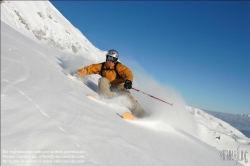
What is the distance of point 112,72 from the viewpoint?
8.05 meters

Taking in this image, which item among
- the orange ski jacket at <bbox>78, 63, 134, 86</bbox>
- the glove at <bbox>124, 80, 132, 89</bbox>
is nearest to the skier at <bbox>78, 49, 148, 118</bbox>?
the orange ski jacket at <bbox>78, 63, 134, 86</bbox>

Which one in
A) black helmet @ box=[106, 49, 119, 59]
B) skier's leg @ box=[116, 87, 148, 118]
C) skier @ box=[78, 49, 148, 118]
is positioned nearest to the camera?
skier's leg @ box=[116, 87, 148, 118]

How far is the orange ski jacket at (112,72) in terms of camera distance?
7.87m

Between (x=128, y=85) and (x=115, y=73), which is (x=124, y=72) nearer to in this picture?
(x=115, y=73)

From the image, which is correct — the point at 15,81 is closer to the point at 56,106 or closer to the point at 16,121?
the point at 56,106

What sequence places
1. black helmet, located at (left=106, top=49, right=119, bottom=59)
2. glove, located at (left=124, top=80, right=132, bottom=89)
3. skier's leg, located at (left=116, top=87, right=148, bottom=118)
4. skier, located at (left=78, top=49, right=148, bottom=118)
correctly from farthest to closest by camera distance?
black helmet, located at (left=106, top=49, right=119, bottom=59) → skier, located at (left=78, top=49, right=148, bottom=118) → skier's leg, located at (left=116, top=87, right=148, bottom=118) → glove, located at (left=124, top=80, right=132, bottom=89)

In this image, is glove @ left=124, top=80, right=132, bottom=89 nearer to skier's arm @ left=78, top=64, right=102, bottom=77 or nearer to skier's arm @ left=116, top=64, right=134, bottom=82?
skier's arm @ left=116, top=64, right=134, bottom=82

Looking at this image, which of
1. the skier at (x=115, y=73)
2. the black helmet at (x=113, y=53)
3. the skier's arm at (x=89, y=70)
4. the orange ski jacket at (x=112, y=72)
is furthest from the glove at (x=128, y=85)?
the skier's arm at (x=89, y=70)

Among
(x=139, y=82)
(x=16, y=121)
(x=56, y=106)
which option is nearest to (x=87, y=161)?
(x=16, y=121)

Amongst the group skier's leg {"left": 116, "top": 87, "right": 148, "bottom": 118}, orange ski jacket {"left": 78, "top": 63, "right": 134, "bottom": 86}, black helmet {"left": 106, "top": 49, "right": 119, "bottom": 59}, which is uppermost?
black helmet {"left": 106, "top": 49, "right": 119, "bottom": 59}

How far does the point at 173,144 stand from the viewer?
5504 millimetres

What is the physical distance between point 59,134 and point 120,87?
208 inches

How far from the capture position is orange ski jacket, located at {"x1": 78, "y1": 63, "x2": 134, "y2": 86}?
25.8 ft

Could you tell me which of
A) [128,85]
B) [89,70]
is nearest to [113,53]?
[89,70]
